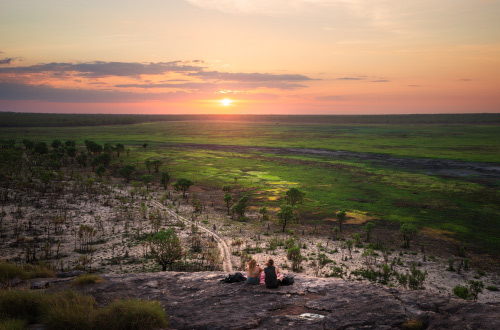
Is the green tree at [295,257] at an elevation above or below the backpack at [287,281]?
below

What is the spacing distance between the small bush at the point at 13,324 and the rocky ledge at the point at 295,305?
8.56 feet

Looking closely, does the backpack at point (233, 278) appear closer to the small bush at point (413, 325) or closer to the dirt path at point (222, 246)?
the dirt path at point (222, 246)

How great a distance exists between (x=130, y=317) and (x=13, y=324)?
372 centimetres

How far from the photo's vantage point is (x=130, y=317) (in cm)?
995

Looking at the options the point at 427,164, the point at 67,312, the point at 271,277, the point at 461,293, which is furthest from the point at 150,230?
the point at 427,164

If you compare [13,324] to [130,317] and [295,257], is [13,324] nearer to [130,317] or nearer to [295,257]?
[130,317]

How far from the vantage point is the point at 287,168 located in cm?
6656

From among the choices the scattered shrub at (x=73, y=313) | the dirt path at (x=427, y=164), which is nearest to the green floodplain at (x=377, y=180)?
the dirt path at (x=427, y=164)

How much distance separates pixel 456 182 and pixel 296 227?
36435mm

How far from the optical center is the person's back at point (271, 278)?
13.2 m

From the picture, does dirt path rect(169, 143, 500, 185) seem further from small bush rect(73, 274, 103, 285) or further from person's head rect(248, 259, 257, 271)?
small bush rect(73, 274, 103, 285)

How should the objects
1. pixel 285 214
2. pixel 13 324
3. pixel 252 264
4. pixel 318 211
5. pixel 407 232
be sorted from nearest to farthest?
pixel 13 324 < pixel 252 264 < pixel 407 232 < pixel 285 214 < pixel 318 211

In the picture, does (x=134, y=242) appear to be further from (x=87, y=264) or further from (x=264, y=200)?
(x=264, y=200)

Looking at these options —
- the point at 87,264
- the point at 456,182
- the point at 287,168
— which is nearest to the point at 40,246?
the point at 87,264
